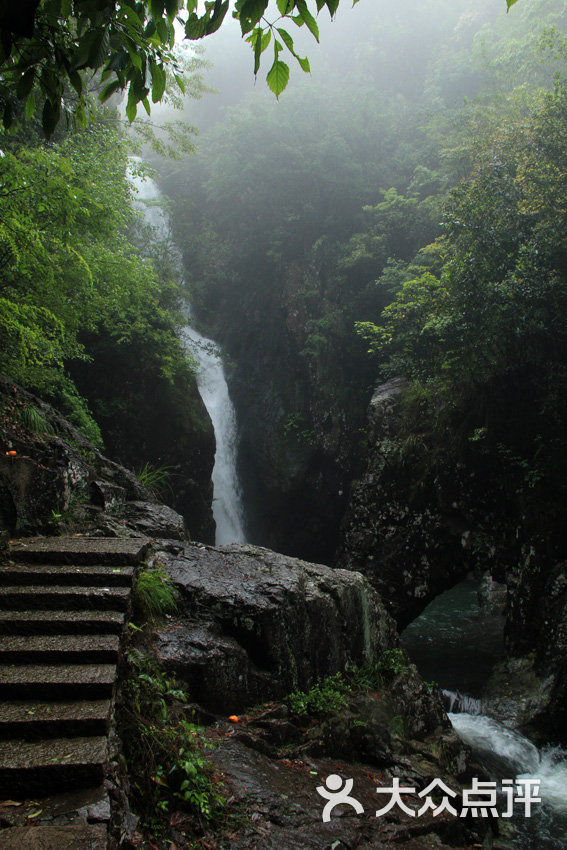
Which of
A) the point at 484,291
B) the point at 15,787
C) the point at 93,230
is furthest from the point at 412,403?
the point at 15,787

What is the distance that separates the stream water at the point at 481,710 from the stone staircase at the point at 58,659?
457 centimetres

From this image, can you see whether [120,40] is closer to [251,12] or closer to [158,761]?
[251,12]

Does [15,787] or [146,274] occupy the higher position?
[146,274]

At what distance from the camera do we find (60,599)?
119 inches

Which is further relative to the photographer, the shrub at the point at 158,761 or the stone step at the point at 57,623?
the stone step at the point at 57,623

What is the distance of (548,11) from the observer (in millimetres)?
15797

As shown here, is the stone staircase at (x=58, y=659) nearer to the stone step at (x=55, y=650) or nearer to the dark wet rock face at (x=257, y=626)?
the stone step at (x=55, y=650)

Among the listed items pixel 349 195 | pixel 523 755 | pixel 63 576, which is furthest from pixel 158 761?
pixel 349 195

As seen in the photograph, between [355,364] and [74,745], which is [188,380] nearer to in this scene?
[355,364]

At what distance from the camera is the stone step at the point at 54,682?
2.38 metres

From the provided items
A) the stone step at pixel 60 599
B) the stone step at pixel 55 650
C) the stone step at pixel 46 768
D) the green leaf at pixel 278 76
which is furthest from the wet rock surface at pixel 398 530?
the green leaf at pixel 278 76

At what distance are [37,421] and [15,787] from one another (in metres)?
3.45

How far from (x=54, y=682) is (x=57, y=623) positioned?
1.60 ft

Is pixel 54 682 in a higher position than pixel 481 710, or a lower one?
higher
